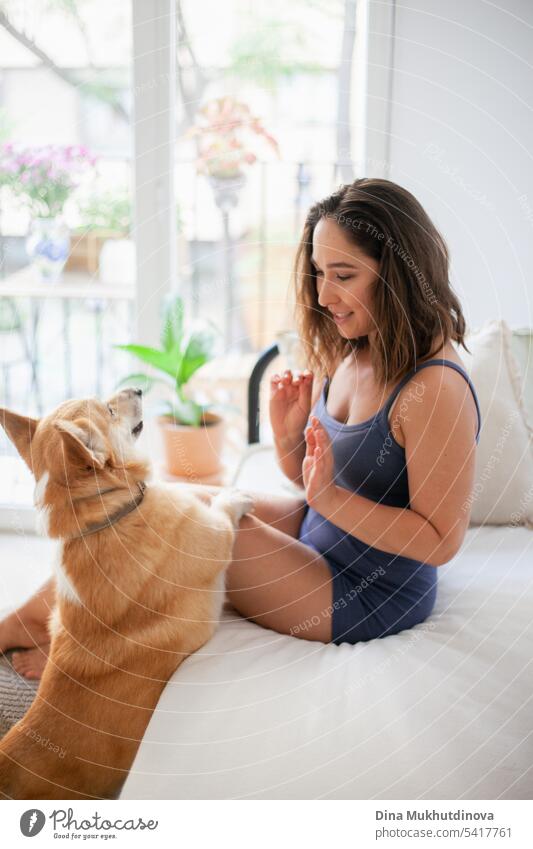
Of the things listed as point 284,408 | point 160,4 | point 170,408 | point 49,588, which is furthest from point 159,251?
point 49,588

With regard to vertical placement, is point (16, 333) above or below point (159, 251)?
below

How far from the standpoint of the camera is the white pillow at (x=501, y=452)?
181 cm

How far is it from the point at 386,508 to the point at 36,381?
75.5 inches

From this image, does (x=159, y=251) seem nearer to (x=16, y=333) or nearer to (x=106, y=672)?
(x=16, y=333)

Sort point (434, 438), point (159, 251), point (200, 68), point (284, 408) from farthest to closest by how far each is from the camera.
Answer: point (159, 251)
point (200, 68)
point (284, 408)
point (434, 438)

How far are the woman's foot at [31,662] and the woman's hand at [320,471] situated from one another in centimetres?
76

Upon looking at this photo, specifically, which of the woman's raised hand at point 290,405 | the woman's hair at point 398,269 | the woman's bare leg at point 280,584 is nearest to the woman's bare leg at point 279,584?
the woman's bare leg at point 280,584

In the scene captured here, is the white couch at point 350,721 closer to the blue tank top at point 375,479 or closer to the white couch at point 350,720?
the white couch at point 350,720

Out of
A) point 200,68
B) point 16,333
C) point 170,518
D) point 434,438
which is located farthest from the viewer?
point 16,333

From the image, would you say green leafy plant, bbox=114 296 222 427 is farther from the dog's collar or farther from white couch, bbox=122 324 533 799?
white couch, bbox=122 324 533 799

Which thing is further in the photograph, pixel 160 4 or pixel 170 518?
pixel 160 4

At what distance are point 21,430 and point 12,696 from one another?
0.63 metres

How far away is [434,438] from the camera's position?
1.31 metres

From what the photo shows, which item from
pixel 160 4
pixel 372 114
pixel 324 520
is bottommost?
pixel 324 520
